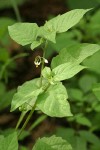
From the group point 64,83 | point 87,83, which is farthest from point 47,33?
point 64,83

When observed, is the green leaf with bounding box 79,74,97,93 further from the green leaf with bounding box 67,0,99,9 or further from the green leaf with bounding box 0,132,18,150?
the green leaf with bounding box 67,0,99,9

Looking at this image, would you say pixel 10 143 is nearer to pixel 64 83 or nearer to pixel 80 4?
pixel 64 83

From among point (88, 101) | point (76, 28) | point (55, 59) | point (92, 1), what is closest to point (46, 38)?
point (55, 59)

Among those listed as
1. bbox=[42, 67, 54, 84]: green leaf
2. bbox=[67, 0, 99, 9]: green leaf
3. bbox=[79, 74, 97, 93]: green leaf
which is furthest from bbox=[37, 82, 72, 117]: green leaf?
bbox=[67, 0, 99, 9]: green leaf

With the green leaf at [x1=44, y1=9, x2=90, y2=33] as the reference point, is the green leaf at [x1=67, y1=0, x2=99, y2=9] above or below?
below

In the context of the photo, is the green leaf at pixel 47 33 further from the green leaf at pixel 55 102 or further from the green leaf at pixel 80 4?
the green leaf at pixel 80 4

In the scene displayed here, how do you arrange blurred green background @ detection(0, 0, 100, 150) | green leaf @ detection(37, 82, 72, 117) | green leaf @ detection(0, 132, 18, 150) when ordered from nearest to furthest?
green leaf @ detection(37, 82, 72, 117) → green leaf @ detection(0, 132, 18, 150) → blurred green background @ detection(0, 0, 100, 150)
